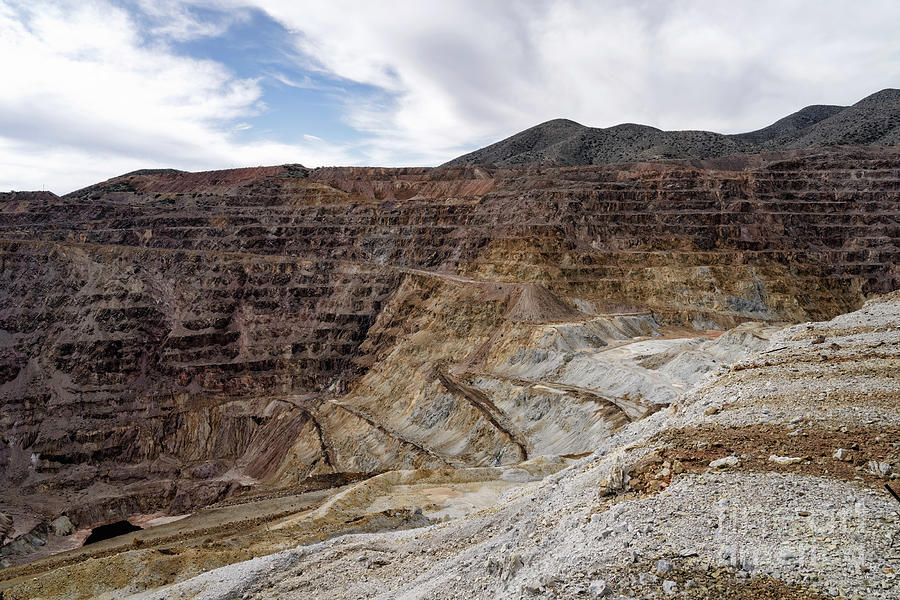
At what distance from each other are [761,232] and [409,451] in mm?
58781

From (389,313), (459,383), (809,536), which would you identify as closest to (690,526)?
(809,536)

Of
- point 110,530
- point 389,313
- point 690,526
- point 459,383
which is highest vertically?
point 690,526

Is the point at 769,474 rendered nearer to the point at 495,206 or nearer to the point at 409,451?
the point at 409,451

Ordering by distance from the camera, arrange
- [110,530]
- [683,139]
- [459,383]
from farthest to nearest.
A: 1. [683,139]
2. [459,383]
3. [110,530]

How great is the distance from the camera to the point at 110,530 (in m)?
48.7

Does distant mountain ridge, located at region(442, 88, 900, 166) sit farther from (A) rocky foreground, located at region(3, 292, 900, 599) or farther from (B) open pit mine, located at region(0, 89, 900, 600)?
(A) rocky foreground, located at region(3, 292, 900, 599)

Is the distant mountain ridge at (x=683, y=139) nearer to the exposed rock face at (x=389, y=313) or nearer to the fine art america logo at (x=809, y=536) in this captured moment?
the exposed rock face at (x=389, y=313)

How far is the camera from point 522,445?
140ft

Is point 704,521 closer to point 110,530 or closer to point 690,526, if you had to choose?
point 690,526

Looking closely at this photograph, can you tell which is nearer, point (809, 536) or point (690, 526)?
point (809, 536)

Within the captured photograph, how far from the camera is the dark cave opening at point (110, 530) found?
46.6 m

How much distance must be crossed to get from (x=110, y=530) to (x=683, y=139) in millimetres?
138418

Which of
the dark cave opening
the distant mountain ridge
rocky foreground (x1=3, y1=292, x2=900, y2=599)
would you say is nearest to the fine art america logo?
rocky foreground (x1=3, y1=292, x2=900, y2=599)

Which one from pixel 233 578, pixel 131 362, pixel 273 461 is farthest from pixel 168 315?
pixel 233 578
